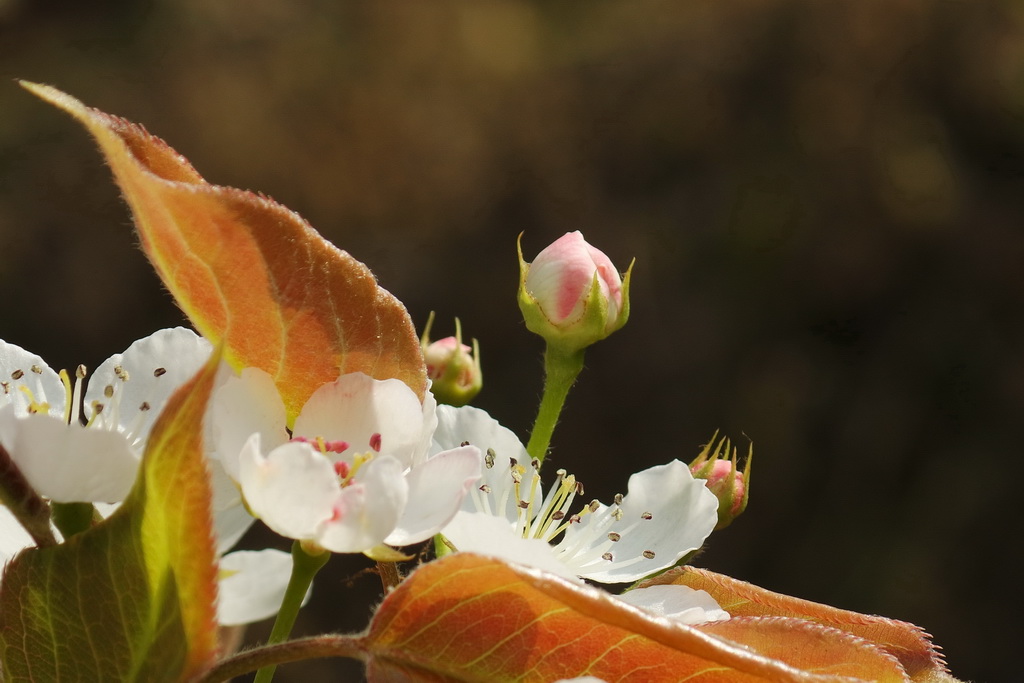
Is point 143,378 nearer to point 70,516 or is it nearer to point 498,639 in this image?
point 70,516

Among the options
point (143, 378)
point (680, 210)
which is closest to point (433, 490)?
point (143, 378)

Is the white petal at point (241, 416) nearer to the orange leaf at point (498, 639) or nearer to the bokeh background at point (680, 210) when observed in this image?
the orange leaf at point (498, 639)

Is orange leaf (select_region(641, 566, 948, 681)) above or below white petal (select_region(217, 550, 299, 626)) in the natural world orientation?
below

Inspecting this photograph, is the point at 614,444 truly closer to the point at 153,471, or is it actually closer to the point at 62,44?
the point at 62,44

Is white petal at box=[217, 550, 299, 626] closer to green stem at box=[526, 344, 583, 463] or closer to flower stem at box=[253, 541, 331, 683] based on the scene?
flower stem at box=[253, 541, 331, 683]

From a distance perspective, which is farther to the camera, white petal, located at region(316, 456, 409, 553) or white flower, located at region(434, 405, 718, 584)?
white flower, located at region(434, 405, 718, 584)

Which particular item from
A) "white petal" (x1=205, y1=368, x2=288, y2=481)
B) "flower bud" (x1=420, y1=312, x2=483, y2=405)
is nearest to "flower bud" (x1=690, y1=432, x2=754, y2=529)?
"flower bud" (x1=420, y1=312, x2=483, y2=405)
